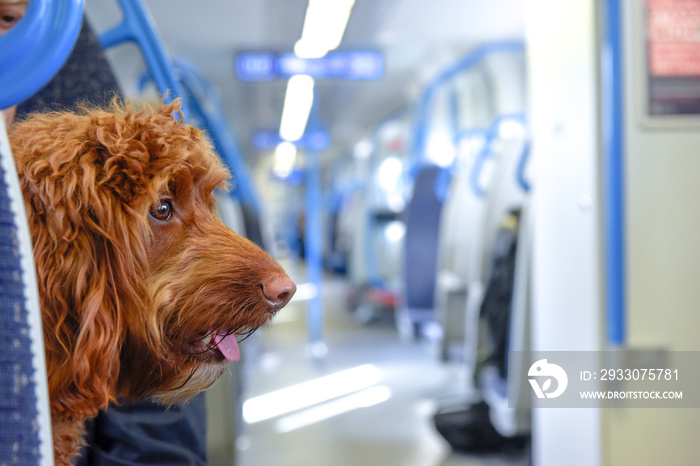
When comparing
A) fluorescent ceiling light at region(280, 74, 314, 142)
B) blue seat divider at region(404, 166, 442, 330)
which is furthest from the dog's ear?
fluorescent ceiling light at region(280, 74, 314, 142)

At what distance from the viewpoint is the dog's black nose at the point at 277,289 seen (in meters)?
0.66

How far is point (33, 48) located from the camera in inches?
22.0

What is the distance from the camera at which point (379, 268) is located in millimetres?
6906

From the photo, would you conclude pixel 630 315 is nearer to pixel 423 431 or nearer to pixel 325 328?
pixel 423 431

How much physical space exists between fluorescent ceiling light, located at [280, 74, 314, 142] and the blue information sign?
196 centimetres

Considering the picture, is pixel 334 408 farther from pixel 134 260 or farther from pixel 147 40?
pixel 134 260

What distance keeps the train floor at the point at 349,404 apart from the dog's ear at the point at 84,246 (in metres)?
1.12

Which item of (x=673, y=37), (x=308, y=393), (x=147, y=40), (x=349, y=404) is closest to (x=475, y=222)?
(x=349, y=404)

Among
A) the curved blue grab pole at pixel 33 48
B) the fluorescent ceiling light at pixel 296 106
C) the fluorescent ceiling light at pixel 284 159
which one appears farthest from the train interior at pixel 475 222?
the fluorescent ceiling light at pixel 284 159

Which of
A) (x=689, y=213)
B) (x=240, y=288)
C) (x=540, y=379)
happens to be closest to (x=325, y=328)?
(x=540, y=379)

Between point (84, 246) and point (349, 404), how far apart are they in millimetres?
3269

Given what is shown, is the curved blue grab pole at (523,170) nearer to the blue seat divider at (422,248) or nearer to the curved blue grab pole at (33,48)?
the blue seat divider at (422,248)

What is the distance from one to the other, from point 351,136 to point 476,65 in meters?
9.19
